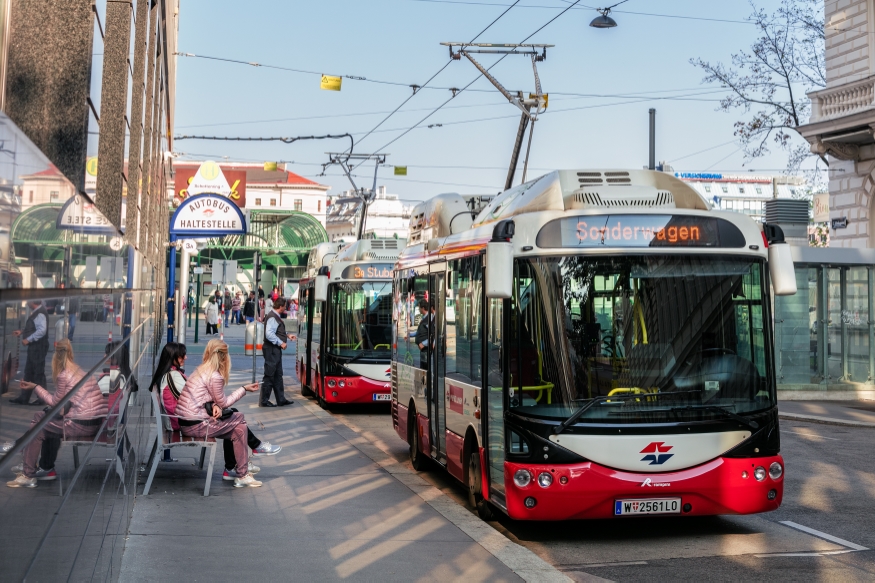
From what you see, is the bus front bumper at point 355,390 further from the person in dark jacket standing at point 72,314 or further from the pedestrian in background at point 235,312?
the pedestrian in background at point 235,312

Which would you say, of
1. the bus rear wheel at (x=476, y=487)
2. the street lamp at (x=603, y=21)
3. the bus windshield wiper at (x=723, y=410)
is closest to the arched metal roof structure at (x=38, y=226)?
the bus windshield wiper at (x=723, y=410)

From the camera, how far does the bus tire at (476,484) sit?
28.7 feet

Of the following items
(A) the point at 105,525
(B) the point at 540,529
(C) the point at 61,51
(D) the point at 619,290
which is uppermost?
(C) the point at 61,51

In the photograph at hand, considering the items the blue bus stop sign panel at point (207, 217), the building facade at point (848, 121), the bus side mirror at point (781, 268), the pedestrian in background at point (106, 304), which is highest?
the building facade at point (848, 121)

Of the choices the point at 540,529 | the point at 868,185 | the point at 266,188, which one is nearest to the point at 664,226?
the point at 540,529

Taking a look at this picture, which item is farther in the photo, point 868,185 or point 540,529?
point 868,185

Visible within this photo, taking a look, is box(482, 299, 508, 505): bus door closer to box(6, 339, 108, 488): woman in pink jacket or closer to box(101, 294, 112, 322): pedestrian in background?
box(101, 294, 112, 322): pedestrian in background

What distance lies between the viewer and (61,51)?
4934 millimetres

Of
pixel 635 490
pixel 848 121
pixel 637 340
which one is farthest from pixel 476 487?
pixel 848 121

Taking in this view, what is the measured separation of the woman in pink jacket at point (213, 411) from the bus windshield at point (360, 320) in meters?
8.31

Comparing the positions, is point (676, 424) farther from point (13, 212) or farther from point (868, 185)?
point (868, 185)

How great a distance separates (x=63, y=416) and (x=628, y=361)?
18.4 ft

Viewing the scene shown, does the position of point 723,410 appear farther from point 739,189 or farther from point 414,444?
point 739,189

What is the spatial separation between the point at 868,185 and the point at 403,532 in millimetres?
21953
